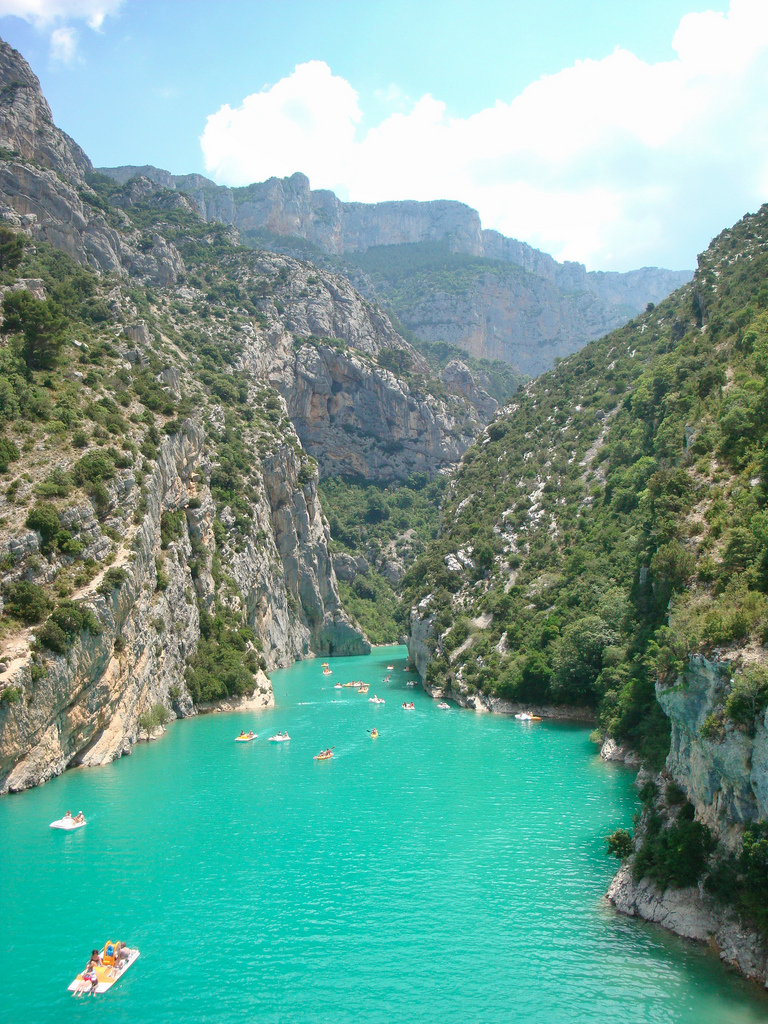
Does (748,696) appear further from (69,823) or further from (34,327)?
(34,327)

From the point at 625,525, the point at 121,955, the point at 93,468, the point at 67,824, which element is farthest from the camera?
the point at 625,525

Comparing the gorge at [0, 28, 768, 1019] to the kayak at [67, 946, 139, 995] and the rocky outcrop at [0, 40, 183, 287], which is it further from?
the kayak at [67, 946, 139, 995]

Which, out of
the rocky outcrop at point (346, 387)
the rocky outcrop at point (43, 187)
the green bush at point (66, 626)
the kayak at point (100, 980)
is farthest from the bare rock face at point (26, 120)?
the kayak at point (100, 980)

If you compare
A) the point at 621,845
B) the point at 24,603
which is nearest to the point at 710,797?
the point at 621,845

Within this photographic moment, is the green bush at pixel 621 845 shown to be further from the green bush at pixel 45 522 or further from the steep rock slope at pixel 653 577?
the green bush at pixel 45 522

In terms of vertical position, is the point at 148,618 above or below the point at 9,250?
below

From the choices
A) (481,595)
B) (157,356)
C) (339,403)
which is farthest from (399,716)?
(339,403)
